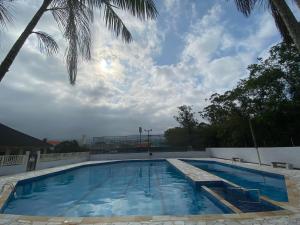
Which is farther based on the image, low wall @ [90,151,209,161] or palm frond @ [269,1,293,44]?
low wall @ [90,151,209,161]

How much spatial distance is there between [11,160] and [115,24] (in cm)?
1340

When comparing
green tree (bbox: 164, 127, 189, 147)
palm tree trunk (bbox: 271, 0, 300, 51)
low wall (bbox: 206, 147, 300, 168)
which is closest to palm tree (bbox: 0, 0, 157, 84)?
palm tree trunk (bbox: 271, 0, 300, 51)

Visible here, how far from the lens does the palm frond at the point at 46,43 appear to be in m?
3.54

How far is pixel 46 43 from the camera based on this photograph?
3.60 metres

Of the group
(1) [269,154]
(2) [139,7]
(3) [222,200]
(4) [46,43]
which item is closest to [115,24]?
(2) [139,7]

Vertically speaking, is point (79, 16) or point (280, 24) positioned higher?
point (280, 24)

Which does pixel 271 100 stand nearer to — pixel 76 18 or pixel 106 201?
pixel 106 201

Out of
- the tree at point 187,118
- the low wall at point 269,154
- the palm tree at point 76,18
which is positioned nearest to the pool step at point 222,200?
the palm tree at point 76,18

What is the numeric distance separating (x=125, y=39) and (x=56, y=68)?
1.48 meters

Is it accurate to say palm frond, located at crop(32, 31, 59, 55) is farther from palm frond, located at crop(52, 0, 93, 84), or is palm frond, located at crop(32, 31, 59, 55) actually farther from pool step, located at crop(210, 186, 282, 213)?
pool step, located at crop(210, 186, 282, 213)

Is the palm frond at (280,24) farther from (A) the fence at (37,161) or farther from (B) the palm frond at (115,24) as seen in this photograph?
(A) the fence at (37,161)

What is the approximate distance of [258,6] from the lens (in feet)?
14.5

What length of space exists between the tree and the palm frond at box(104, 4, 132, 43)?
97.7 ft

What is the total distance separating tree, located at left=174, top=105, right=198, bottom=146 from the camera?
33778 millimetres
